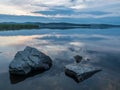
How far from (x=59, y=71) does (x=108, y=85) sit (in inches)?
272

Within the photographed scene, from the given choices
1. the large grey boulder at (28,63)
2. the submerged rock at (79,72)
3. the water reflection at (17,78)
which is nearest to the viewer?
the water reflection at (17,78)

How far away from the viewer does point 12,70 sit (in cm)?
2491

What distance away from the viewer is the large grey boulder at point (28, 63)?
24934 millimetres

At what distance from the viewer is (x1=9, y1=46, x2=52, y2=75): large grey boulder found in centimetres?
2493

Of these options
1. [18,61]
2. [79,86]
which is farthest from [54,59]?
[79,86]

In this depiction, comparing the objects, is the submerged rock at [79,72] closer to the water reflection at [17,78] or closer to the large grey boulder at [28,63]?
the large grey boulder at [28,63]

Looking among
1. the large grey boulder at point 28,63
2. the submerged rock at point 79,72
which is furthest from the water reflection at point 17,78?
the submerged rock at point 79,72

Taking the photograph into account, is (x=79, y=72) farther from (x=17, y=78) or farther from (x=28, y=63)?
(x=17, y=78)

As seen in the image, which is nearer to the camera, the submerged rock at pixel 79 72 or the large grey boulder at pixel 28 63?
the submerged rock at pixel 79 72

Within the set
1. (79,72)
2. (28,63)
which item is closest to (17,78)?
(28,63)

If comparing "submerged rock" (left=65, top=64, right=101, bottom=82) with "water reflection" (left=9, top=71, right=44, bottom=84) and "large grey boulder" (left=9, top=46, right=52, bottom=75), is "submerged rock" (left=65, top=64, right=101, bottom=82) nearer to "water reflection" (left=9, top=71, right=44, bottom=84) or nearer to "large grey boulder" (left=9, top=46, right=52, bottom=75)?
"large grey boulder" (left=9, top=46, right=52, bottom=75)

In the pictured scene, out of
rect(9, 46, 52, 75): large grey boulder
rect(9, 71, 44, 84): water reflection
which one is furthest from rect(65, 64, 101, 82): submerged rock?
rect(9, 71, 44, 84): water reflection

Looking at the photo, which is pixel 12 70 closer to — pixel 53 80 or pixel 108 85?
pixel 53 80

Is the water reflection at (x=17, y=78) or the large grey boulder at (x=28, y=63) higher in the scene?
the large grey boulder at (x=28, y=63)
